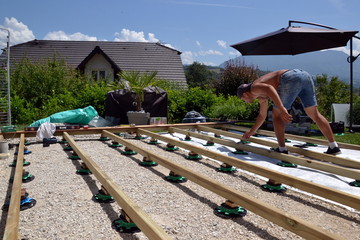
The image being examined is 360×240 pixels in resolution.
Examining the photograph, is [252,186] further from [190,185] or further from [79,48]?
[79,48]

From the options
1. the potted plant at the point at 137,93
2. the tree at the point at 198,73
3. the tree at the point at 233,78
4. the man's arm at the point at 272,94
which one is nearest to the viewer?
the man's arm at the point at 272,94

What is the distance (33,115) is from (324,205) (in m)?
8.15

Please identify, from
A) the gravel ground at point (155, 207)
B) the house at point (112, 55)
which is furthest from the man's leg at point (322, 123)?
the house at point (112, 55)

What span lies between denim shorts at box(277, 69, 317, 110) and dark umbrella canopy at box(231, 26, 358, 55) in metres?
1.41

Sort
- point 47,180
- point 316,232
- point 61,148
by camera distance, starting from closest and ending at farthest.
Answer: point 316,232 → point 47,180 → point 61,148

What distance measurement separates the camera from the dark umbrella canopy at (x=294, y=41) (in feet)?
16.3

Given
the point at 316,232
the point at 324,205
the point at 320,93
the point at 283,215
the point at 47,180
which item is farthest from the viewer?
the point at 320,93

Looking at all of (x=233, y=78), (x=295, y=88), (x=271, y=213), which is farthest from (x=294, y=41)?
(x=233, y=78)

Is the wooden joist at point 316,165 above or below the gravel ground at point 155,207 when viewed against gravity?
above

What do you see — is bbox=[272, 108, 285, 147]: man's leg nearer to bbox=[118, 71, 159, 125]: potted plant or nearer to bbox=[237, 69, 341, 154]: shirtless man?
bbox=[237, 69, 341, 154]: shirtless man

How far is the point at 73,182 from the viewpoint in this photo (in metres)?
3.02

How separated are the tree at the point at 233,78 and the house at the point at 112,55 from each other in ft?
12.2

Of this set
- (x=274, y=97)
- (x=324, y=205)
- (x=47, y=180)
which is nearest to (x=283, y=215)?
(x=324, y=205)

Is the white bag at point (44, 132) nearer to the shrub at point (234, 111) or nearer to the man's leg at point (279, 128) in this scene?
the man's leg at point (279, 128)
